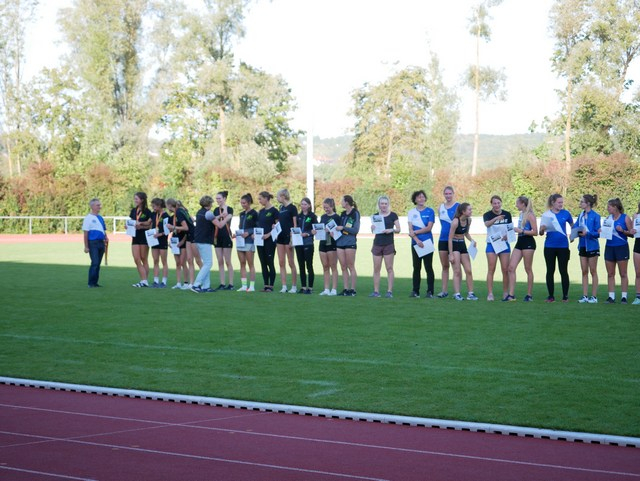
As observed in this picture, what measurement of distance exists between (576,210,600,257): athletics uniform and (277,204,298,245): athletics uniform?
5.60 meters

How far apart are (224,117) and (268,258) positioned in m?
49.8

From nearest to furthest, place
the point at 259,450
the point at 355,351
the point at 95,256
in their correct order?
1. the point at 259,450
2. the point at 355,351
3. the point at 95,256

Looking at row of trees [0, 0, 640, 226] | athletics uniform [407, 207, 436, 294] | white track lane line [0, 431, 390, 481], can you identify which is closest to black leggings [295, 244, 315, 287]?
athletics uniform [407, 207, 436, 294]

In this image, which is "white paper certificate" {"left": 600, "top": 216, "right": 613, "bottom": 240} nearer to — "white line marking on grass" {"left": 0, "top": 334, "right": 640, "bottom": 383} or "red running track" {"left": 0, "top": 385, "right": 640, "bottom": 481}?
"white line marking on grass" {"left": 0, "top": 334, "right": 640, "bottom": 383}

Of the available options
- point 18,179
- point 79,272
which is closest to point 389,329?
point 79,272

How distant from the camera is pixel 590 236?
52.0ft

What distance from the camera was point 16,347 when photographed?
39.0ft

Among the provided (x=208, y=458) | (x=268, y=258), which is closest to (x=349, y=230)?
(x=268, y=258)

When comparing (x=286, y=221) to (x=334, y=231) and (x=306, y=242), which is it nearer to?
(x=306, y=242)

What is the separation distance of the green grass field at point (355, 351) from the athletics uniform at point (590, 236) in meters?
1.10

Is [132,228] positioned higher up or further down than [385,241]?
higher up

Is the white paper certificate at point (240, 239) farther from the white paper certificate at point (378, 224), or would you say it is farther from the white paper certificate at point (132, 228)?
the white paper certificate at point (378, 224)

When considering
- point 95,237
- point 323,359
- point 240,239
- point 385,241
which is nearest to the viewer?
point 323,359

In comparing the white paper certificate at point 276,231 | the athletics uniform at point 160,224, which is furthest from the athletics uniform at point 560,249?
the athletics uniform at point 160,224
